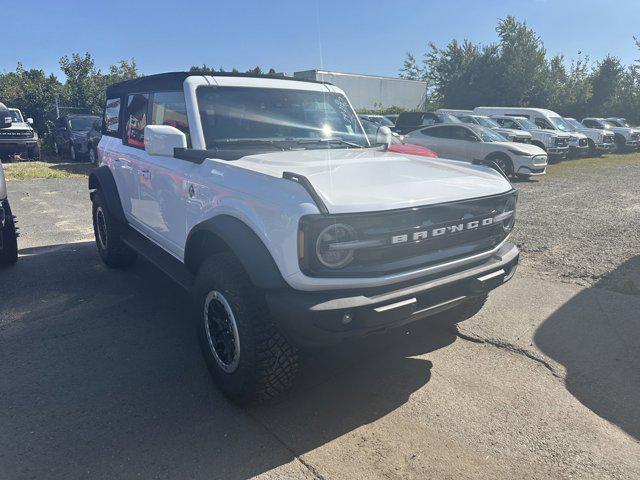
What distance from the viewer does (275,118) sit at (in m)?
4.02

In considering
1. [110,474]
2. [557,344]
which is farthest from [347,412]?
[557,344]

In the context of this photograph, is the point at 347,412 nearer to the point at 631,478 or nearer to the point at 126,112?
the point at 631,478

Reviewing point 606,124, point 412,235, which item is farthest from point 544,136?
point 412,235

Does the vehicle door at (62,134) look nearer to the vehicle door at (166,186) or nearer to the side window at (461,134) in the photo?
the side window at (461,134)

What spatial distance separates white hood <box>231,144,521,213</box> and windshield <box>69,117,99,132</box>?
1586 cm

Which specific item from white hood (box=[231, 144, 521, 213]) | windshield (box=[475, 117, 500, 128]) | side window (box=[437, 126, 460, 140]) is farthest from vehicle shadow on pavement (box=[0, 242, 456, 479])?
windshield (box=[475, 117, 500, 128])

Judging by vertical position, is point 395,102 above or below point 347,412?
above

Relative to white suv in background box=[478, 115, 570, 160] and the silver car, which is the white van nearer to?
white suv in background box=[478, 115, 570, 160]

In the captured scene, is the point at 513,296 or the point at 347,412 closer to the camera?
the point at 347,412

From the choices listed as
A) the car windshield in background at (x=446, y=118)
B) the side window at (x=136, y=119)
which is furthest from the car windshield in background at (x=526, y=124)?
the side window at (x=136, y=119)

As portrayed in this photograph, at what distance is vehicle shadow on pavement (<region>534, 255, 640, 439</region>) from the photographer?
3.14 m

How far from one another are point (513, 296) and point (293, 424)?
2929 mm

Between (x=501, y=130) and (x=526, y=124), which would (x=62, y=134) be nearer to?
(x=501, y=130)

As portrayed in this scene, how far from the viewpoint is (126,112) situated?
16.7 feet
